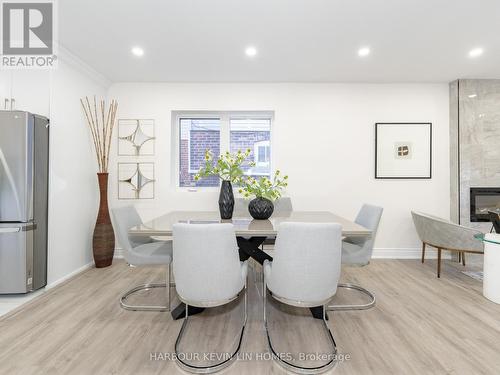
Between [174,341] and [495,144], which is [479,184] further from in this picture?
[174,341]

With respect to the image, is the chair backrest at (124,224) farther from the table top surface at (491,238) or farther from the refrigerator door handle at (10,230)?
the table top surface at (491,238)

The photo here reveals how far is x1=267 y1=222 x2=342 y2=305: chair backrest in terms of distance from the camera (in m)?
1.50

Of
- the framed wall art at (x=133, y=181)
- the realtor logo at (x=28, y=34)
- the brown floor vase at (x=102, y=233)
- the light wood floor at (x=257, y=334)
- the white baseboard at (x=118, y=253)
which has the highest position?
the realtor logo at (x=28, y=34)

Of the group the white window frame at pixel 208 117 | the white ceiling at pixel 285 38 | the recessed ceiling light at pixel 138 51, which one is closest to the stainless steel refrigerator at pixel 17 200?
the white ceiling at pixel 285 38

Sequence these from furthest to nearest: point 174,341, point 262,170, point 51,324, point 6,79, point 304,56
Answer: point 262,170 < point 304,56 < point 6,79 < point 51,324 < point 174,341

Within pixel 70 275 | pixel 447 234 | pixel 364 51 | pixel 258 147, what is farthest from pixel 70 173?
pixel 447 234

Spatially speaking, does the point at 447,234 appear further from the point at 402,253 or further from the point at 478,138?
the point at 478,138

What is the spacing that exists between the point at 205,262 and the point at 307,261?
0.62m

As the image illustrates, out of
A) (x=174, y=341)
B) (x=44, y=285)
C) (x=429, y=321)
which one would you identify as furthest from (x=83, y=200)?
(x=429, y=321)

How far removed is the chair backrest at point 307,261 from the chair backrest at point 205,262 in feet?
0.98

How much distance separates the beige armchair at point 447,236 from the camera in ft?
8.59

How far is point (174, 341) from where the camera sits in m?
1.77

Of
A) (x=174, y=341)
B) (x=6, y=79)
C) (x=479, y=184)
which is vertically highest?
(x=6, y=79)

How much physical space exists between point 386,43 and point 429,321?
8.52 ft
